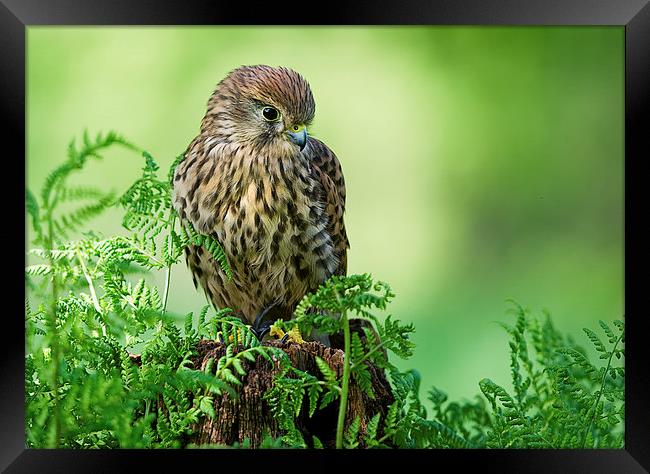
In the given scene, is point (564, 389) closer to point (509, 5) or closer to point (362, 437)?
point (362, 437)

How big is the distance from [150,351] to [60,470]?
40cm

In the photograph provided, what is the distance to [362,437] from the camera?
2.42m

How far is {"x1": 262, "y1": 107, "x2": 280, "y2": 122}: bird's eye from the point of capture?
289 centimetres

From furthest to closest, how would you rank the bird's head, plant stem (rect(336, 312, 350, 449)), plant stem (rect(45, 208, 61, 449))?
1. the bird's head
2. plant stem (rect(336, 312, 350, 449))
3. plant stem (rect(45, 208, 61, 449))

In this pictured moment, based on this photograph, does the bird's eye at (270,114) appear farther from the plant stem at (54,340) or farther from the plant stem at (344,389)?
the plant stem at (54,340)

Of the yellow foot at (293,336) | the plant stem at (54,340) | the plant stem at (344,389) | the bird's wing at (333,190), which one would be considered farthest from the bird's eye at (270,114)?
the plant stem at (54,340)

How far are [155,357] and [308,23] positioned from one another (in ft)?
3.39

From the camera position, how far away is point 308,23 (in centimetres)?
211

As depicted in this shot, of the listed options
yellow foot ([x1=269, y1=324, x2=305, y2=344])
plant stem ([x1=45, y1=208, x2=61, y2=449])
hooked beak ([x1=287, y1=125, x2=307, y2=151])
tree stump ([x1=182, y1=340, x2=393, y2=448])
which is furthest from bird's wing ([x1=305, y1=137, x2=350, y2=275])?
plant stem ([x1=45, y1=208, x2=61, y2=449])

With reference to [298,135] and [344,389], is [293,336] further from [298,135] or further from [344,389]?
[298,135]

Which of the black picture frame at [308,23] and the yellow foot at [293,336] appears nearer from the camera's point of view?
the black picture frame at [308,23]

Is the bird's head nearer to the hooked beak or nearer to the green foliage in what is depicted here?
the hooked beak

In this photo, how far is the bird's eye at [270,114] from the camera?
289 cm

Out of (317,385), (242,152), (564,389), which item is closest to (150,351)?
(317,385)
